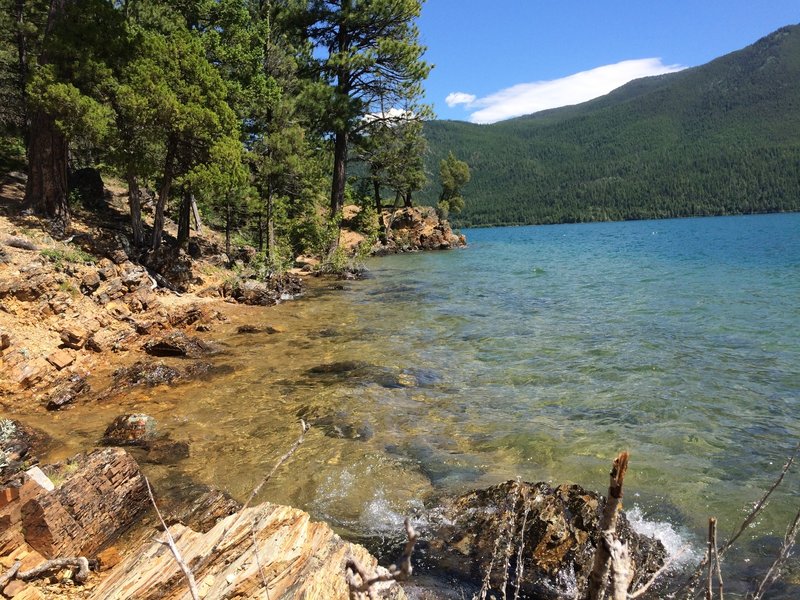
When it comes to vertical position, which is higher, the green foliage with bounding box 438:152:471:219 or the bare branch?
the green foliage with bounding box 438:152:471:219

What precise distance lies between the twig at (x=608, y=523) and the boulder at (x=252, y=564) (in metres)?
1.80

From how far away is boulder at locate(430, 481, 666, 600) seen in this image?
4.17 metres

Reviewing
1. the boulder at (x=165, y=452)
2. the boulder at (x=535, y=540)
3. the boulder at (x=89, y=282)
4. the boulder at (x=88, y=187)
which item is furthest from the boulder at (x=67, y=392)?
the boulder at (x=88, y=187)

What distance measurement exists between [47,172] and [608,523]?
16939mm

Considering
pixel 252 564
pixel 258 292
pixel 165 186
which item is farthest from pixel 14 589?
pixel 258 292

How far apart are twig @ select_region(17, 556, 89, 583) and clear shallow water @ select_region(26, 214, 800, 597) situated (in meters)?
1.79

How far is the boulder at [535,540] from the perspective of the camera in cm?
417

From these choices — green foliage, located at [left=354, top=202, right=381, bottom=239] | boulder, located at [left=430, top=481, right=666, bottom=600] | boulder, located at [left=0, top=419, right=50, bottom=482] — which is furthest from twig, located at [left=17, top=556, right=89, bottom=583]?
green foliage, located at [left=354, top=202, right=381, bottom=239]

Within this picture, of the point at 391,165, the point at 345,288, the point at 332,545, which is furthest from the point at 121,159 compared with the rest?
the point at 391,165

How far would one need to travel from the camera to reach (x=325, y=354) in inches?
435

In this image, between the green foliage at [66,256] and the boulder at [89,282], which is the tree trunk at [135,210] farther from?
the boulder at [89,282]

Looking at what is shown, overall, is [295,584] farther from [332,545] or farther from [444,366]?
[444,366]

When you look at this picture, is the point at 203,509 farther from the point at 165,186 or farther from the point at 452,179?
the point at 452,179

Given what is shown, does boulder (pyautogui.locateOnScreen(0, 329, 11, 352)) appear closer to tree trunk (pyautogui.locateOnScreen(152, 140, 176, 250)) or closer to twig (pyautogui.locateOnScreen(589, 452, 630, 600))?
tree trunk (pyautogui.locateOnScreen(152, 140, 176, 250))
